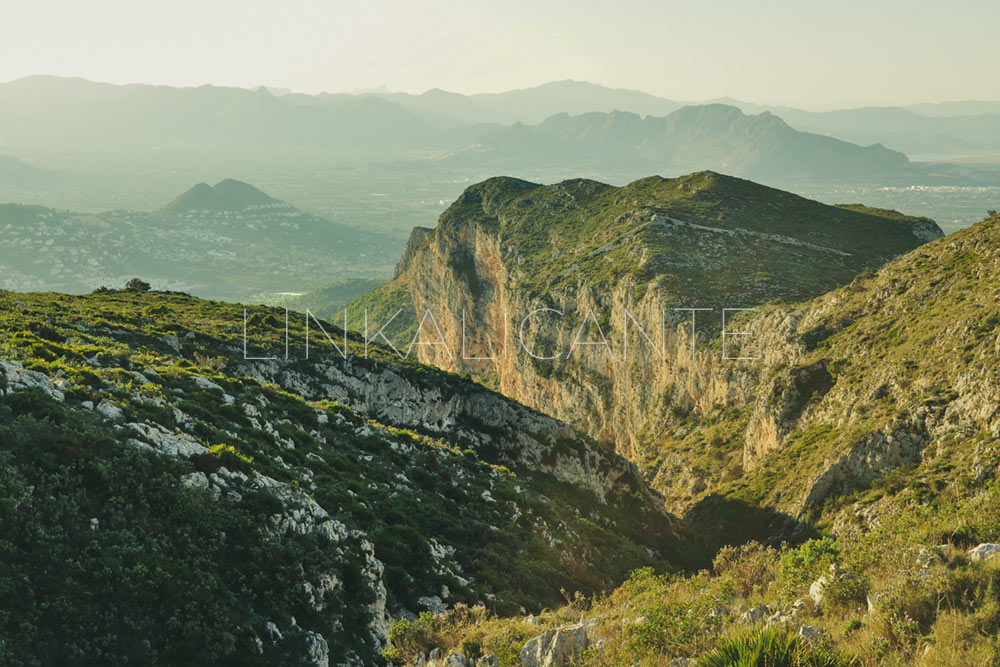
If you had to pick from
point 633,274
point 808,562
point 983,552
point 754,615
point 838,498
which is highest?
point 633,274

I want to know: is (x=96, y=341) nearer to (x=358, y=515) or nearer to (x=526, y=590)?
(x=358, y=515)

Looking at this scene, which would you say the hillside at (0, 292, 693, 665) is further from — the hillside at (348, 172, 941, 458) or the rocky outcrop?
the hillside at (348, 172, 941, 458)

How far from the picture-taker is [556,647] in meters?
12.4

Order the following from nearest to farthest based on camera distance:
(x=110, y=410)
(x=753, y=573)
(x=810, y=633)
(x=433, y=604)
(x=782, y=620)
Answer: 1. (x=810, y=633)
2. (x=782, y=620)
3. (x=753, y=573)
4. (x=433, y=604)
5. (x=110, y=410)

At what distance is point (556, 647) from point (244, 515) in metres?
9.58

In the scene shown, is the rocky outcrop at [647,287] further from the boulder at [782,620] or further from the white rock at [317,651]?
the white rock at [317,651]

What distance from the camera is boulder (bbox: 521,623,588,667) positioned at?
12266mm

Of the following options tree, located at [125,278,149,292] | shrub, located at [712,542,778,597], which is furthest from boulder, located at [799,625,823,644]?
tree, located at [125,278,149,292]

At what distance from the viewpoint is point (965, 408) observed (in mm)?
26469

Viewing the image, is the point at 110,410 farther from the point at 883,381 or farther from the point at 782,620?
the point at 883,381

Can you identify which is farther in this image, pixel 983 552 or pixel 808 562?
pixel 808 562

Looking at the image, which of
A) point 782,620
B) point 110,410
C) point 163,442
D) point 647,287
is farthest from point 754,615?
point 647,287

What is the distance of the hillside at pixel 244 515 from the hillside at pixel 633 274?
2155 cm

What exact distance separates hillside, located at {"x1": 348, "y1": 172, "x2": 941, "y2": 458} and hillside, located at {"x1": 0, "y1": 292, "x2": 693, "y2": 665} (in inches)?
848
